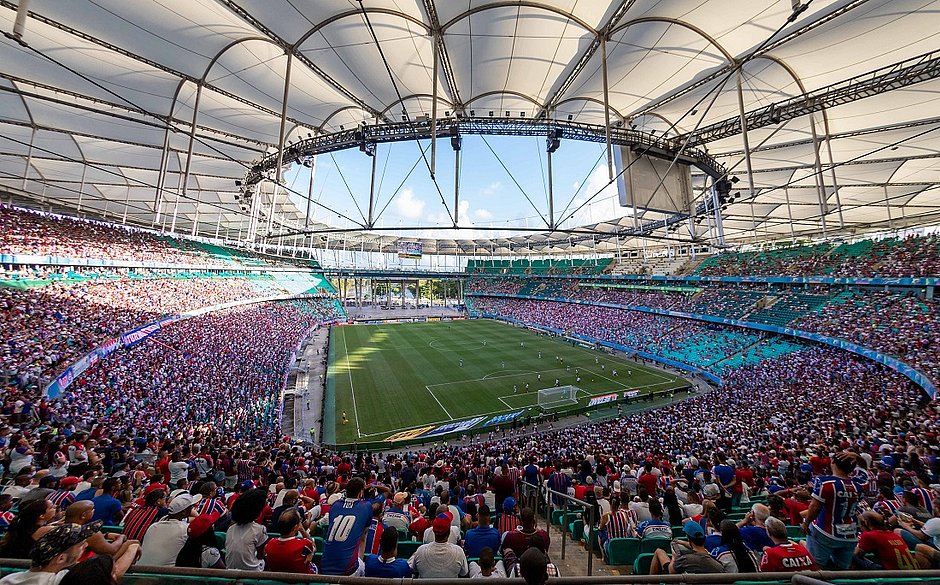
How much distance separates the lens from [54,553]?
81.0 inches

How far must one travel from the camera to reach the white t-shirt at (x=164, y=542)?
125 inches

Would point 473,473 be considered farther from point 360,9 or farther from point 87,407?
point 87,407

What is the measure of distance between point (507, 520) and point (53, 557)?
17.0 feet

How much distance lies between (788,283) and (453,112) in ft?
123

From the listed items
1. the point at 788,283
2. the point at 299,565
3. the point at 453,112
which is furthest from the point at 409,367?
the point at 788,283

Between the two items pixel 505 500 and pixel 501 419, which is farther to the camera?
pixel 501 419

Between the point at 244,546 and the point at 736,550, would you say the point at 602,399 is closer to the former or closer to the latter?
the point at 736,550

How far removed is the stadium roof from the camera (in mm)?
8617

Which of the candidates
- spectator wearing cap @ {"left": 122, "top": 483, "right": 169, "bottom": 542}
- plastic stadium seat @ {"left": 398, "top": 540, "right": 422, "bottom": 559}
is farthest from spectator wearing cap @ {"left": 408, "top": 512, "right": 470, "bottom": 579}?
spectator wearing cap @ {"left": 122, "top": 483, "right": 169, "bottom": 542}

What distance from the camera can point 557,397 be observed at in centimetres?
2480

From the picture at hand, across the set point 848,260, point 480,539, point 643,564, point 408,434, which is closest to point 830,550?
point 643,564

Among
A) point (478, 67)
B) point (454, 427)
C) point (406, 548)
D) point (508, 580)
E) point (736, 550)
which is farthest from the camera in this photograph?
point (454, 427)

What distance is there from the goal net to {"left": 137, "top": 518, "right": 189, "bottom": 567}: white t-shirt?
22.0m

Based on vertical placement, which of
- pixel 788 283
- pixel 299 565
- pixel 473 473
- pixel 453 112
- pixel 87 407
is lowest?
pixel 473 473
